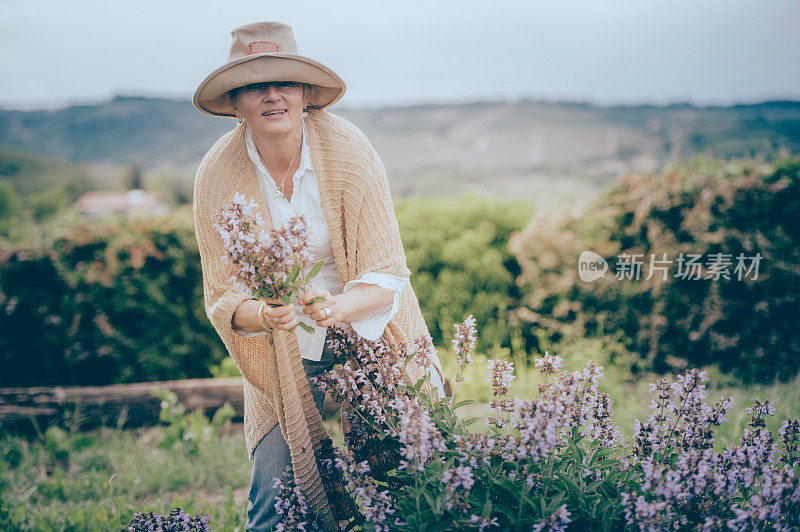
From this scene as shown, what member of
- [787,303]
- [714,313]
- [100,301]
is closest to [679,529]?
[714,313]

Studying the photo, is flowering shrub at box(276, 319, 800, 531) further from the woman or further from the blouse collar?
the blouse collar

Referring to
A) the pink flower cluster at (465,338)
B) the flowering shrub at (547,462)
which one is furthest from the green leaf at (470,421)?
the pink flower cluster at (465,338)

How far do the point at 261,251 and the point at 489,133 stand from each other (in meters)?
7.46

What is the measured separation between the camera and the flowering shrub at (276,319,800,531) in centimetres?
136

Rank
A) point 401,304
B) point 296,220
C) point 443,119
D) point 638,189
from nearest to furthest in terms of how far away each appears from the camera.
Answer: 1. point 296,220
2. point 401,304
3. point 638,189
4. point 443,119

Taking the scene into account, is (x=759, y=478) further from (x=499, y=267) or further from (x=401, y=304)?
(x=499, y=267)

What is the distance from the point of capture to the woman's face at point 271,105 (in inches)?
72.2

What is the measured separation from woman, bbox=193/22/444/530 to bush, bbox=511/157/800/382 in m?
2.94

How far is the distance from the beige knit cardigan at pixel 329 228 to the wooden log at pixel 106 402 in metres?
2.46

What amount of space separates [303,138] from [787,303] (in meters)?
4.21

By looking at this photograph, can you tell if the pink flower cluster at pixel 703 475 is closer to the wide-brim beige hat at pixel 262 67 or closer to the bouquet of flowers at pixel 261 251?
the bouquet of flowers at pixel 261 251

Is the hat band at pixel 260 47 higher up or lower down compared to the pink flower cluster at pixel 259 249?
higher up

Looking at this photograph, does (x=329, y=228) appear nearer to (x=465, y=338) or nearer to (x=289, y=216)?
(x=289, y=216)

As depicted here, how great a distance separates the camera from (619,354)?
4.58 m
